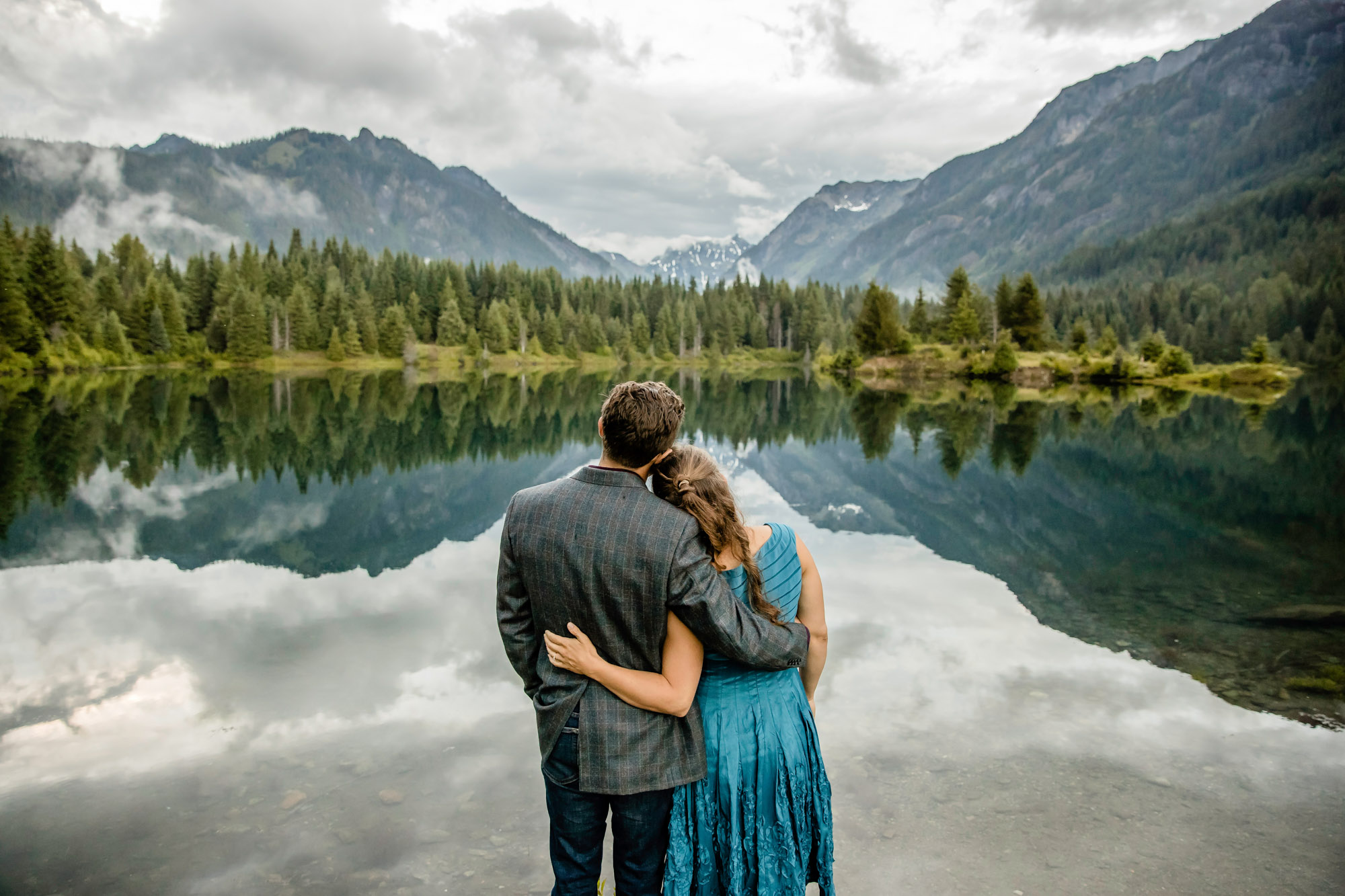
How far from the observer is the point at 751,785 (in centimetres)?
342

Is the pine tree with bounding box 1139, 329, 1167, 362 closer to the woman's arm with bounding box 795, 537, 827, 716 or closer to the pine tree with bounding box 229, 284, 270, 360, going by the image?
the woman's arm with bounding box 795, 537, 827, 716

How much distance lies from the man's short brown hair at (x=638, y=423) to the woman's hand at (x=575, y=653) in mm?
725

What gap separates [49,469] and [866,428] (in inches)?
1046

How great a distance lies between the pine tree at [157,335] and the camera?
76.1 metres

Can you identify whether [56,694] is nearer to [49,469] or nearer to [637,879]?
[637,879]

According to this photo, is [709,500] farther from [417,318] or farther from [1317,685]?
[417,318]

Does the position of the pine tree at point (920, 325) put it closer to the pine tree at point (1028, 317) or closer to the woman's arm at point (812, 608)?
the pine tree at point (1028, 317)

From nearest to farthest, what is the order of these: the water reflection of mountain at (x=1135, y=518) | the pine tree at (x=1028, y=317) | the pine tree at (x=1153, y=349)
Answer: the water reflection of mountain at (x=1135, y=518) < the pine tree at (x=1153, y=349) < the pine tree at (x=1028, y=317)

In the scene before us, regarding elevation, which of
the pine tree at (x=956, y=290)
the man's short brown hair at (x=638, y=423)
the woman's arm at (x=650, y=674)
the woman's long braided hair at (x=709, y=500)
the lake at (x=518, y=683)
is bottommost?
the lake at (x=518, y=683)

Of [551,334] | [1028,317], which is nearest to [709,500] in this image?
[1028,317]

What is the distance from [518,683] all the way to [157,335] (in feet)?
284

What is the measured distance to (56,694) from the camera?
6941 millimetres

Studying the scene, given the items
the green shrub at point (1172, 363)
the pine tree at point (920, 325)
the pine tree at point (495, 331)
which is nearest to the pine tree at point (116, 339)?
the pine tree at point (495, 331)

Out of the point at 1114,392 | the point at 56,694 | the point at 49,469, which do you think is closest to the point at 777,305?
the point at 1114,392
